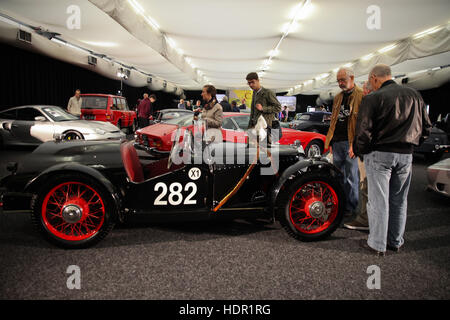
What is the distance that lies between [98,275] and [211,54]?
8.37 m

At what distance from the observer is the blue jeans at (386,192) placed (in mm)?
2236

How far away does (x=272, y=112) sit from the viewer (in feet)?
12.6

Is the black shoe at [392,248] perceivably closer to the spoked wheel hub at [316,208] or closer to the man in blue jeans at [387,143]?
the man in blue jeans at [387,143]

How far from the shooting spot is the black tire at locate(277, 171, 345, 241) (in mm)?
2520

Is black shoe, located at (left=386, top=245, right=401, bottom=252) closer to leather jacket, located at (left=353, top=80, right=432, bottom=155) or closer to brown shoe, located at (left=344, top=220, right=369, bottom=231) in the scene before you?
brown shoe, located at (left=344, top=220, right=369, bottom=231)

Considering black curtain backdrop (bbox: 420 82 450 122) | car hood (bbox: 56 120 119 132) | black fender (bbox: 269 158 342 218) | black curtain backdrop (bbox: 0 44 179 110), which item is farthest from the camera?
black curtain backdrop (bbox: 420 82 450 122)

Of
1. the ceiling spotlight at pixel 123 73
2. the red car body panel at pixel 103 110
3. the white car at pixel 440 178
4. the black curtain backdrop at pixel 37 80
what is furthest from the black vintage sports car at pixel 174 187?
the ceiling spotlight at pixel 123 73

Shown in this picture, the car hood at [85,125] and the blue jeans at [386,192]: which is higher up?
the car hood at [85,125]

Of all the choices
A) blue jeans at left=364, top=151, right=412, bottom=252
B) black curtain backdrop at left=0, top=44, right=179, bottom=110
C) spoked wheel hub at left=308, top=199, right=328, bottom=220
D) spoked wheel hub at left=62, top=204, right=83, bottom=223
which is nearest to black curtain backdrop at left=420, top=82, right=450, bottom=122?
blue jeans at left=364, top=151, right=412, bottom=252

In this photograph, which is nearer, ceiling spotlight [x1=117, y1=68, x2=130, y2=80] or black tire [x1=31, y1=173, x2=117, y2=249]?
black tire [x1=31, y1=173, x2=117, y2=249]

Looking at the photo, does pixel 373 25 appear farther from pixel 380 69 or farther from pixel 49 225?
pixel 49 225

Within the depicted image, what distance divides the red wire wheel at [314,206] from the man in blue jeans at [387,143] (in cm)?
36

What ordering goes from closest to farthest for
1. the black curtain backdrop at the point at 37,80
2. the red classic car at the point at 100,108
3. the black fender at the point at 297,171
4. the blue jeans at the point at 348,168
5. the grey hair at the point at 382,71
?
1. the grey hair at the point at 382,71
2. the black fender at the point at 297,171
3. the blue jeans at the point at 348,168
4. the black curtain backdrop at the point at 37,80
5. the red classic car at the point at 100,108

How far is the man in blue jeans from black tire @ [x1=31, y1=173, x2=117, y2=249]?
7.36 ft
